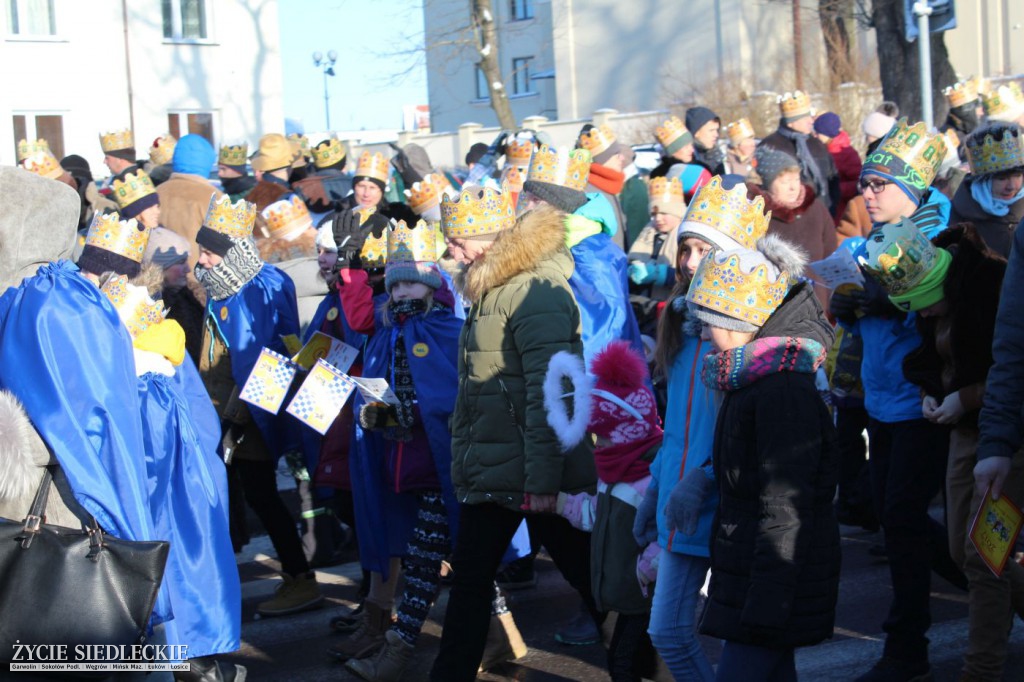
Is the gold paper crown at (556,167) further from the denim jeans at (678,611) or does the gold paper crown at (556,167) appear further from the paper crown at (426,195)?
the denim jeans at (678,611)

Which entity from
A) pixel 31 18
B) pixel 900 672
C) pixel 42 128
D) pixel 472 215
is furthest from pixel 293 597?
pixel 31 18

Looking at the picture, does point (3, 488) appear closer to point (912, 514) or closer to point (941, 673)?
point (912, 514)

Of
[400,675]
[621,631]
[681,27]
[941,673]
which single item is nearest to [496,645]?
[400,675]

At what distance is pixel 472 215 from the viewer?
17.4ft

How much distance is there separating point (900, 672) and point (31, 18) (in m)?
28.7

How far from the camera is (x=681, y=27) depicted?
42.8 metres

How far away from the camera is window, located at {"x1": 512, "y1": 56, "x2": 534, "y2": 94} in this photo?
53062 mm

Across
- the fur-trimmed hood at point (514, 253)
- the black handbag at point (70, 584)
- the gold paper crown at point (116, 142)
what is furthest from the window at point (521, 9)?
the black handbag at point (70, 584)

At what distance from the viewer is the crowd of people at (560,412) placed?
384cm

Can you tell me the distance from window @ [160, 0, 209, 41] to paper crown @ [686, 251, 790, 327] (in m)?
29.1

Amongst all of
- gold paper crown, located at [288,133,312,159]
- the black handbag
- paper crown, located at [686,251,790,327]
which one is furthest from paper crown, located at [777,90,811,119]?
the black handbag

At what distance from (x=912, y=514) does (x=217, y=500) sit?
282cm

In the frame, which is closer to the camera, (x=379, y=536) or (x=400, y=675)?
(x=400, y=675)

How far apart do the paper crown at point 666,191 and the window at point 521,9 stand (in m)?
46.2
